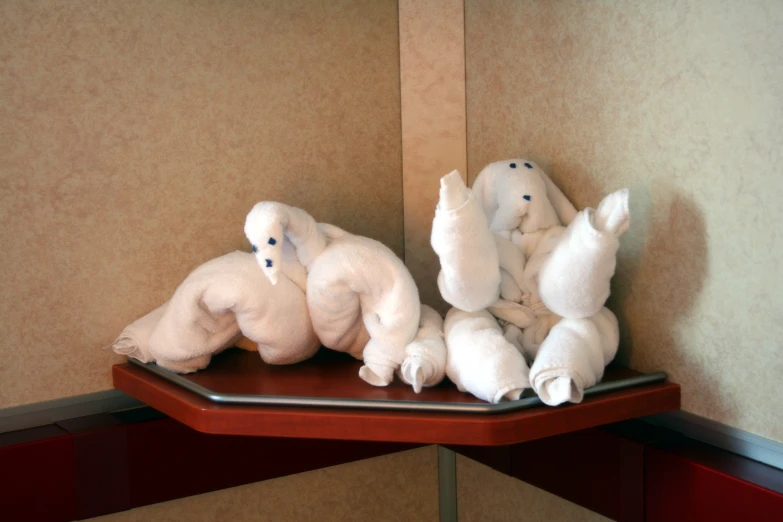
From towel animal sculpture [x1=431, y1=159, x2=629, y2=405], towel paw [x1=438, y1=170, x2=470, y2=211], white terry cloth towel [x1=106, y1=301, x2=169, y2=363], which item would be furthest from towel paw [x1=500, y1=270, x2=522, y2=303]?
white terry cloth towel [x1=106, y1=301, x2=169, y2=363]

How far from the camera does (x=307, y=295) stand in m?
1.00

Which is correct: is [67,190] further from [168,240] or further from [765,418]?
[765,418]

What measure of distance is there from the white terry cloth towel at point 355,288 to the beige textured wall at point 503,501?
1.39 feet

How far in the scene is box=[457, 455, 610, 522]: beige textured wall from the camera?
1.20 metres

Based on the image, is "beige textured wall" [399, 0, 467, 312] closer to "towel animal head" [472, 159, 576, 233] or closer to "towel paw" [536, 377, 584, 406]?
"towel animal head" [472, 159, 576, 233]

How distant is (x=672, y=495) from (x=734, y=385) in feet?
0.49

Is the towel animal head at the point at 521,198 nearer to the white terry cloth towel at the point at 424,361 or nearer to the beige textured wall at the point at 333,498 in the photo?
the white terry cloth towel at the point at 424,361

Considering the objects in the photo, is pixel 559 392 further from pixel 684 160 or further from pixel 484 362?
pixel 684 160

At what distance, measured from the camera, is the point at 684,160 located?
938mm

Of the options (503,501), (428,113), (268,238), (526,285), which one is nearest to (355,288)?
(268,238)

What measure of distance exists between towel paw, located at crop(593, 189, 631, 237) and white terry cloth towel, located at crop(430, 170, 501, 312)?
129 millimetres

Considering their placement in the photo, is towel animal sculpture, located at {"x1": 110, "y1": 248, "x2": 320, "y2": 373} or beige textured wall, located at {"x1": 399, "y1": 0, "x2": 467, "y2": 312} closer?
towel animal sculpture, located at {"x1": 110, "y1": 248, "x2": 320, "y2": 373}

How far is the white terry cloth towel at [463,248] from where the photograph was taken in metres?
0.87

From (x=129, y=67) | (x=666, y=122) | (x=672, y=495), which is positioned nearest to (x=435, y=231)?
(x=666, y=122)
